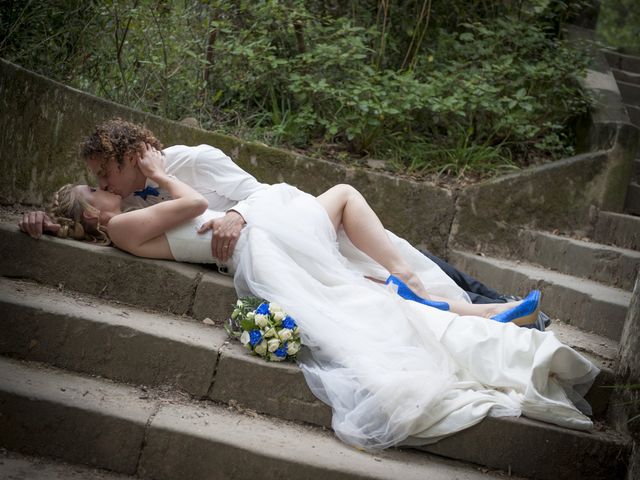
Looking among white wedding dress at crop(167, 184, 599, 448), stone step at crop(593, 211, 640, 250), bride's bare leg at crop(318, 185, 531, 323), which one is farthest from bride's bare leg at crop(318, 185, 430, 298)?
stone step at crop(593, 211, 640, 250)

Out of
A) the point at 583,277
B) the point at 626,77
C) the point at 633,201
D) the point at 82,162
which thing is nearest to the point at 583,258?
the point at 583,277

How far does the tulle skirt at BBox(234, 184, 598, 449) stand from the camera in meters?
3.06

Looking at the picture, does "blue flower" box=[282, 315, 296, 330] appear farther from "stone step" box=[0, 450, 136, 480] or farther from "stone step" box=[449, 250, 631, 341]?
"stone step" box=[449, 250, 631, 341]

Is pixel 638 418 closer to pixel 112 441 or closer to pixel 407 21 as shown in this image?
pixel 112 441

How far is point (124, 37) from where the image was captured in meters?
5.16

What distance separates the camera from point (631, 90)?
732 cm

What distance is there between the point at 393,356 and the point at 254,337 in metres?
0.62

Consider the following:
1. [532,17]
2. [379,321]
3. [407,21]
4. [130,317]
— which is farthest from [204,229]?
[532,17]

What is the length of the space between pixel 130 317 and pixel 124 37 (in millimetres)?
2516

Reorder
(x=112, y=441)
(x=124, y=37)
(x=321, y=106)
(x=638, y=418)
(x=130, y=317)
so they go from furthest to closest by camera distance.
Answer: (x=321, y=106)
(x=124, y=37)
(x=130, y=317)
(x=638, y=418)
(x=112, y=441)

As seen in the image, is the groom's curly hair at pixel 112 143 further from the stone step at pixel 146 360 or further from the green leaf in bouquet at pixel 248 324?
the green leaf in bouquet at pixel 248 324

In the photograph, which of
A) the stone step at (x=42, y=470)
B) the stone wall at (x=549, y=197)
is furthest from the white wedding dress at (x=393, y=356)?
the stone wall at (x=549, y=197)

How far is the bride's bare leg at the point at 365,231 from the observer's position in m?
3.88

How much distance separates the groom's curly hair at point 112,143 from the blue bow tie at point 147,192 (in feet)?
0.78
